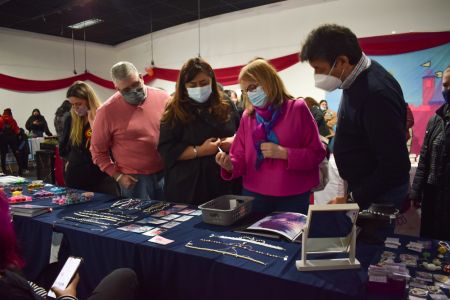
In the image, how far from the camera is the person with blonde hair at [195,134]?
1.93 m

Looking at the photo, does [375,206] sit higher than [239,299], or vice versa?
[375,206]

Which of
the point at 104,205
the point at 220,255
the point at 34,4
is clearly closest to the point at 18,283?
the point at 220,255

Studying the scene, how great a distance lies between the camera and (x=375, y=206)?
1269 mm

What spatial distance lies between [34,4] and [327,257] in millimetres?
6890

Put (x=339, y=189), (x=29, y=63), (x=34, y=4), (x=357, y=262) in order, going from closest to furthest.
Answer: (x=357, y=262)
(x=339, y=189)
(x=34, y=4)
(x=29, y=63)

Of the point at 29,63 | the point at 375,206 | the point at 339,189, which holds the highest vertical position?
the point at 29,63

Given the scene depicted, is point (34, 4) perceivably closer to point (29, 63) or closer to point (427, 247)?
point (29, 63)

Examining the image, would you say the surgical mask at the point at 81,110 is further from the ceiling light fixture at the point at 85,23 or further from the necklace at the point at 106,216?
the ceiling light fixture at the point at 85,23

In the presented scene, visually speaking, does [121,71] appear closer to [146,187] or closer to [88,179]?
[146,187]

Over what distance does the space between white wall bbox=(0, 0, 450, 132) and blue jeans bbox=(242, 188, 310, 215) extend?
452 cm

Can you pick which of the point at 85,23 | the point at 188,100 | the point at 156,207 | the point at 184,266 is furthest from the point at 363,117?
the point at 85,23

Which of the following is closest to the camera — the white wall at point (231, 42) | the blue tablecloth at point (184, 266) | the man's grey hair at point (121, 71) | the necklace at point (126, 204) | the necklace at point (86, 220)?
the blue tablecloth at point (184, 266)

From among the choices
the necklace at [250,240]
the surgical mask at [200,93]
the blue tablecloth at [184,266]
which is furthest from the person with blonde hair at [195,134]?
the necklace at [250,240]

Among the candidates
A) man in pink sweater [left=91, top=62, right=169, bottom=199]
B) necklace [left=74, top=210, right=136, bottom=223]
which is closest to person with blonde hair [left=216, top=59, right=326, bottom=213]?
necklace [left=74, top=210, right=136, bottom=223]
